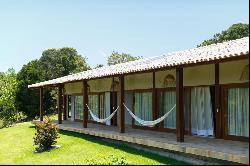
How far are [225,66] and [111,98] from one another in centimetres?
839

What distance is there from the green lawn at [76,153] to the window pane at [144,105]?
2084 mm

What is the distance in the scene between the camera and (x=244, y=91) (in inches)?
472

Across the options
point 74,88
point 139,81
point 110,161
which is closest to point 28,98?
point 74,88

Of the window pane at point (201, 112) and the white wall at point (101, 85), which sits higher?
the white wall at point (101, 85)

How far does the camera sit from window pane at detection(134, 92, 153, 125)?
16344 mm

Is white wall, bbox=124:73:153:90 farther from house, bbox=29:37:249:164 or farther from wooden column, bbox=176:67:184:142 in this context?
wooden column, bbox=176:67:184:142

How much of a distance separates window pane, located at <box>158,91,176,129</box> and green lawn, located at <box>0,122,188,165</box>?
2095 mm

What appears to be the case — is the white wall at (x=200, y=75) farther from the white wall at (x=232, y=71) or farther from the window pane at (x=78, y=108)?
the window pane at (x=78, y=108)

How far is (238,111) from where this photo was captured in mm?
12172

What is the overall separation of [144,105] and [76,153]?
4262 millimetres

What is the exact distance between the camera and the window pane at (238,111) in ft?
39.1

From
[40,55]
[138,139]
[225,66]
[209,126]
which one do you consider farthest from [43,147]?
[40,55]

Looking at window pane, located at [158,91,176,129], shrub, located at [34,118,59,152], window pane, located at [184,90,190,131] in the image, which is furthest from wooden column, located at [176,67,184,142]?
shrub, located at [34,118,59,152]

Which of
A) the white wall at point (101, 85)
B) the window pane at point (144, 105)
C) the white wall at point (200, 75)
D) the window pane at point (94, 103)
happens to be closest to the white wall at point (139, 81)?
the window pane at point (144, 105)
